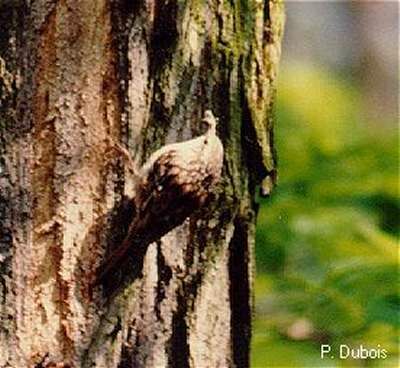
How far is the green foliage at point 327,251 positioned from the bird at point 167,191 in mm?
856

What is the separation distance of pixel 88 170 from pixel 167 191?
0.19 metres

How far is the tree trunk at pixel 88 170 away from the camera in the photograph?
1996 mm

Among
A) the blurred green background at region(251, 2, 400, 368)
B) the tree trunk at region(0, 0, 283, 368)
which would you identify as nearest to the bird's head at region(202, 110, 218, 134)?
the tree trunk at region(0, 0, 283, 368)

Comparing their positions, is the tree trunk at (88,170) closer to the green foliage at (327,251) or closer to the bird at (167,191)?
the bird at (167,191)

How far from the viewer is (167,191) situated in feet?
6.28

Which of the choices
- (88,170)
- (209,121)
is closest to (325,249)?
(209,121)

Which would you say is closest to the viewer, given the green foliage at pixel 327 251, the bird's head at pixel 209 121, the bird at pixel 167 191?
the bird at pixel 167 191

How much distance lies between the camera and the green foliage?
288 cm

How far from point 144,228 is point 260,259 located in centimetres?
139

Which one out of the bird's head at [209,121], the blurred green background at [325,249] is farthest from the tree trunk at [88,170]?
the blurred green background at [325,249]

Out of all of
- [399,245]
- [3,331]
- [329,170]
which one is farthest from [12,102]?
[329,170]

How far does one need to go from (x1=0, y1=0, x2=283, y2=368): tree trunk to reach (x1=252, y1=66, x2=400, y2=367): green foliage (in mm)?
738

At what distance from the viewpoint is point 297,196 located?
3.40 meters

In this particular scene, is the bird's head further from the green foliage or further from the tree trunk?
the green foliage
